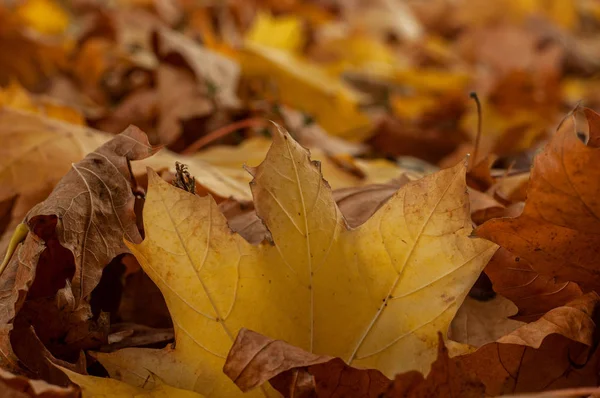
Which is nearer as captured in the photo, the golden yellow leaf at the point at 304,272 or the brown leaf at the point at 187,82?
the golden yellow leaf at the point at 304,272

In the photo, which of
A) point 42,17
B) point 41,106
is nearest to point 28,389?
point 41,106

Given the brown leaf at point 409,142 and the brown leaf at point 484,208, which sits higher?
the brown leaf at point 484,208

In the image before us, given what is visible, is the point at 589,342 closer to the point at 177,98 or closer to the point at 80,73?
the point at 177,98

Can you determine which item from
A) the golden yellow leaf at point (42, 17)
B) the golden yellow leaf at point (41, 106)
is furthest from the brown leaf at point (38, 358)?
the golden yellow leaf at point (42, 17)

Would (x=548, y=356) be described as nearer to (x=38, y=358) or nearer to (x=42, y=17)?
(x=38, y=358)

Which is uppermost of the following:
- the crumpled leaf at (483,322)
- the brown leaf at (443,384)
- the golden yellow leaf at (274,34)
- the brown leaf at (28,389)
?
the brown leaf at (28,389)

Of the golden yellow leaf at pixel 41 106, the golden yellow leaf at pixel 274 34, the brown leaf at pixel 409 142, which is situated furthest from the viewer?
the golden yellow leaf at pixel 274 34

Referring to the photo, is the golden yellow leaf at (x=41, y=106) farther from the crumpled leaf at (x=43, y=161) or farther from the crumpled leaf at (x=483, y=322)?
the crumpled leaf at (x=483, y=322)
